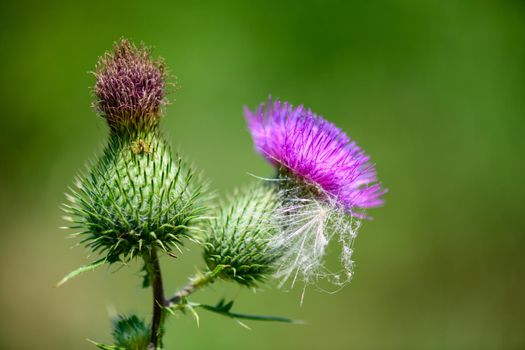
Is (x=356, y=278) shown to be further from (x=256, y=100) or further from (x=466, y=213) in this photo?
(x=256, y=100)

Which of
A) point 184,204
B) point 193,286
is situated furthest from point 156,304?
point 184,204

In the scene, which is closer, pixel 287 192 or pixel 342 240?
pixel 342 240

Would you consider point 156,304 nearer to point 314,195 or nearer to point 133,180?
point 133,180

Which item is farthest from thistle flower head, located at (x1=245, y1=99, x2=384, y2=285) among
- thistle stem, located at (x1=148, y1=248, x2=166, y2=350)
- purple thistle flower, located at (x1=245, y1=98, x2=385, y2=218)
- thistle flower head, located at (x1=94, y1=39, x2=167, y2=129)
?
thistle flower head, located at (x1=94, y1=39, x2=167, y2=129)

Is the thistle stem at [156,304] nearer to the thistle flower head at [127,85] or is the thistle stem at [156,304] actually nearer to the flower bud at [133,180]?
the flower bud at [133,180]

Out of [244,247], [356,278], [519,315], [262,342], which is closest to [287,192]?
[244,247]

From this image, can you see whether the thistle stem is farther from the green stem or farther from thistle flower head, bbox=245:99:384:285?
thistle flower head, bbox=245:99:384:285
